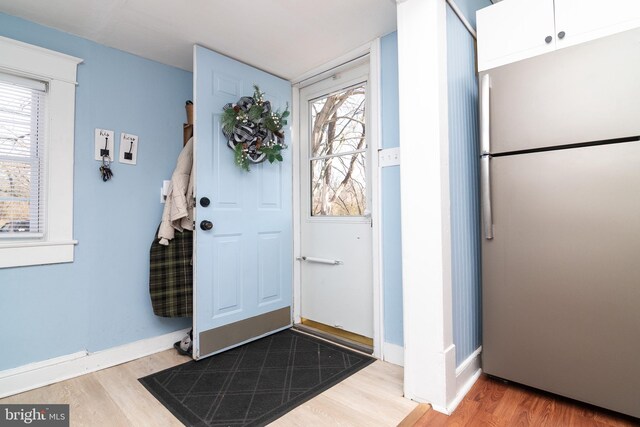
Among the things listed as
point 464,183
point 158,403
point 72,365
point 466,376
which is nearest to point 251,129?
point 464,183

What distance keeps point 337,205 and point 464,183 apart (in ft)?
3.49

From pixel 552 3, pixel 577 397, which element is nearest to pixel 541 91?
pixel 552 3

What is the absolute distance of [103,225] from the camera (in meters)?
2.12

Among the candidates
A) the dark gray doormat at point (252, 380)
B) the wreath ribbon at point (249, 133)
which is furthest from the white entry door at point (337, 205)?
the wreath ribbon at point (249, 133)

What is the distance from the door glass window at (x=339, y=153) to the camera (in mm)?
2436

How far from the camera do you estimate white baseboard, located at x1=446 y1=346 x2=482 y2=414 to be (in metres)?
1.55

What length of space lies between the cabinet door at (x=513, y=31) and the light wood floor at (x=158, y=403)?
1896 mm

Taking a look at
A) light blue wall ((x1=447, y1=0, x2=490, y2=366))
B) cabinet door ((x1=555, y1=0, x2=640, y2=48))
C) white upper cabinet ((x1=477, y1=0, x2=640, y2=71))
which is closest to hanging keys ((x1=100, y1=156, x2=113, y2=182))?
light blue wall ((x1=447, y1=0, x2=490, y2=366))

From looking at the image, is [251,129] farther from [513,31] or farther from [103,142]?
[513,31]

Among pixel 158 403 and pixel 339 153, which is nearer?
pixel 158 403

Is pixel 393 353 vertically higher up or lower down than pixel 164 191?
lower down

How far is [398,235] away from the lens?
2.04m

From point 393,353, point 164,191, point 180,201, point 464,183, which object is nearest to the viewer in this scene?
point 464,183

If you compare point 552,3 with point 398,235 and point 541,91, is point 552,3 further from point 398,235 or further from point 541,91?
point 398,235
